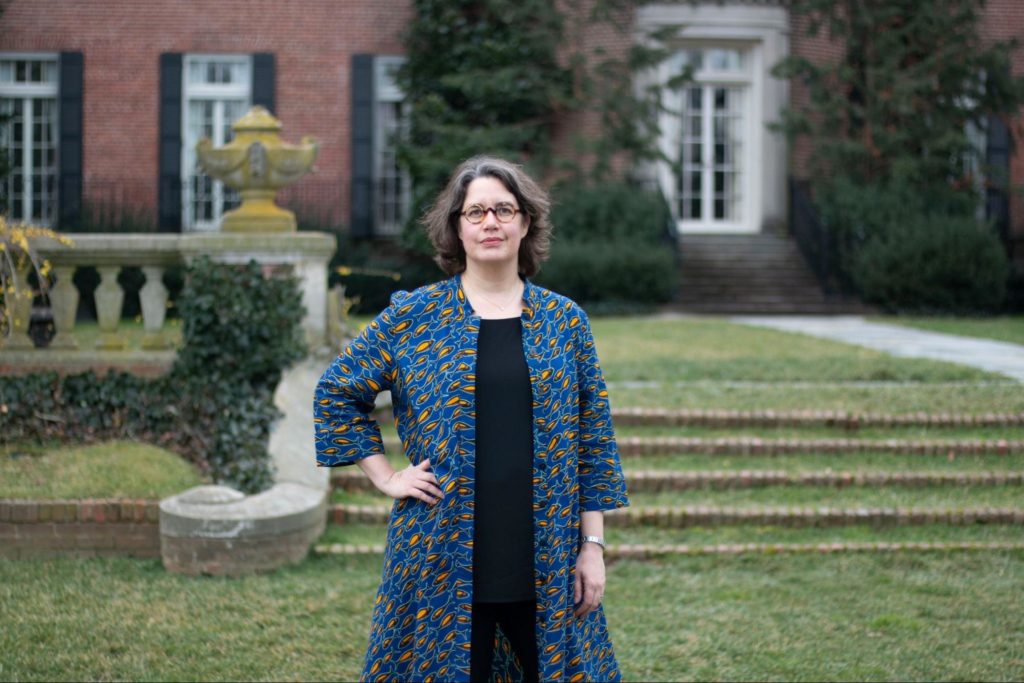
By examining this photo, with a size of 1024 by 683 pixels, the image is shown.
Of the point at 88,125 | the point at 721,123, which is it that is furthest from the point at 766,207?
the point at 88,125

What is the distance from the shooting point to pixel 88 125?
57.2 ft

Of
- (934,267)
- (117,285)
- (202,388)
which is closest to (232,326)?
(202,388)

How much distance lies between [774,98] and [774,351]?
776 centimetres

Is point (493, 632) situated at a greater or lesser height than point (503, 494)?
lesser

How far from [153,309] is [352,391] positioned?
4629 millimetres

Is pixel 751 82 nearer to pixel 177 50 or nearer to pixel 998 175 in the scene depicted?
pixel 998 175

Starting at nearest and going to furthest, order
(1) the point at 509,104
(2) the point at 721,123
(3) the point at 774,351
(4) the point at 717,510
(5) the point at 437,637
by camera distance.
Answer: (5) the point at 437,637
(4) the point at 717,510
(3) the point at 774,351
(1) the point at 509,104
(2) the point at 721,123

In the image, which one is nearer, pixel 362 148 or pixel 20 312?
pixel 20 312

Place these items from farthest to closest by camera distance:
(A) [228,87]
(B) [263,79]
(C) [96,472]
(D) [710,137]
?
(D) [710,137]
(A) [228,87]
(B) [263,79]
(C) [96,472]

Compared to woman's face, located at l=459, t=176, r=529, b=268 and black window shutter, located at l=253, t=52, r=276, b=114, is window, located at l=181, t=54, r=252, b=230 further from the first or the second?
woman's face, located at l=459, t=176, r=529, b=268

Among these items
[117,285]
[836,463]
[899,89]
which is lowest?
[836,463]

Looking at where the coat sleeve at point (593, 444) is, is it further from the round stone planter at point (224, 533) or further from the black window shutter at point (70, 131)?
the black window shutter at point (70, 131)

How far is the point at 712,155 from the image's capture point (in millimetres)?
18312

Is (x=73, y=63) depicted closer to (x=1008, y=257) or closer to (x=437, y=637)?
(x=1008, y=257)
